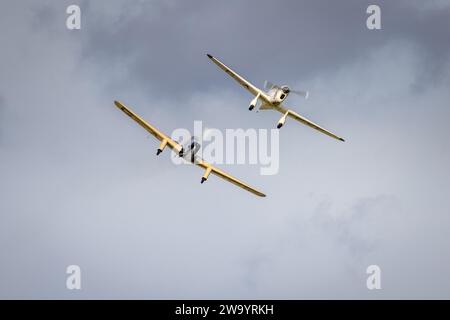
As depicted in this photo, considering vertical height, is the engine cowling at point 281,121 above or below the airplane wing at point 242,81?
below

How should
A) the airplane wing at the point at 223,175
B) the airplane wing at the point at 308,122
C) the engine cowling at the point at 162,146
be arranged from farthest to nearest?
the airplane wing at the point at 308,122, the airplane wing at the point at 223,175, the engine cowling at the point at 162,146

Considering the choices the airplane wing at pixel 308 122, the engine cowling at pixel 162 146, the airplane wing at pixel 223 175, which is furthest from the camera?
the airplane wing at pixel 308 122

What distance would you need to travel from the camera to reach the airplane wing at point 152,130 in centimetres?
7675

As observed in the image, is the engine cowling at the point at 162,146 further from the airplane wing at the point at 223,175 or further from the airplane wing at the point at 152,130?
the airplane wing at the point at 223,175

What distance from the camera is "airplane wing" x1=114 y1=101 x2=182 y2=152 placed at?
7675cm

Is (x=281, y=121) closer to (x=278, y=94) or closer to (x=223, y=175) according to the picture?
(x=278, y=94)

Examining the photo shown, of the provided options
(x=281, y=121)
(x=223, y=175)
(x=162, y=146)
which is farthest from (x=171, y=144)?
(x=281, y=121)

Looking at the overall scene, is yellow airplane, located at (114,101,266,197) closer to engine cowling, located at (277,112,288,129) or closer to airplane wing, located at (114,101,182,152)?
airplane wing, located at (114,101,182,152)

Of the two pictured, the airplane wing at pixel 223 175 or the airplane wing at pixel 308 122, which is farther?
the airplane wing at pixel 308 122

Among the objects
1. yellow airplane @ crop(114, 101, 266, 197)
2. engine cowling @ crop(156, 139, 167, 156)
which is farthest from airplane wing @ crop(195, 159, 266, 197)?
engine cowling @ crop(156, 139, 167, 156)

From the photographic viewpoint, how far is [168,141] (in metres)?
76.8

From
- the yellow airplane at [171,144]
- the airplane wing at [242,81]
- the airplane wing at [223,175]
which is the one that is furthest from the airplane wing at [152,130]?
the airplane wing at [242,81]
